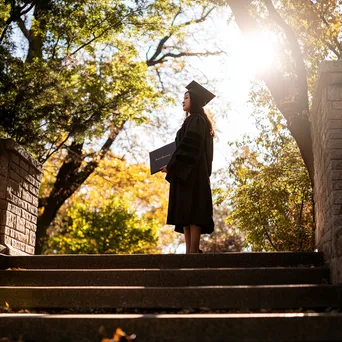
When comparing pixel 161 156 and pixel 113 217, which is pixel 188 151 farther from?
pixel 113 217

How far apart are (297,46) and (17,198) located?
4.50m

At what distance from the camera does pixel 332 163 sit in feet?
17.4

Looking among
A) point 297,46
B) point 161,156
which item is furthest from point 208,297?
point 297,46

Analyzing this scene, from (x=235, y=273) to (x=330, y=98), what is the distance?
179cm

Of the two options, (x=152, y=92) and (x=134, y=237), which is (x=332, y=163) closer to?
(x=152, y=92)

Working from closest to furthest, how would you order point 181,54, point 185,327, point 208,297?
point 185,327 → point 208,297 → point 181,54

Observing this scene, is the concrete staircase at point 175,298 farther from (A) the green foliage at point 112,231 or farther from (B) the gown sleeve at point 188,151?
(A) the green foliage at point 112,231

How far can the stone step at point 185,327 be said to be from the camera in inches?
154

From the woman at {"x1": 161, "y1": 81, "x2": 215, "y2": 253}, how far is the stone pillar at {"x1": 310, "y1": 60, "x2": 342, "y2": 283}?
1.44 metres

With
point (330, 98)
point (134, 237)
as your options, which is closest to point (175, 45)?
point (134, 237)

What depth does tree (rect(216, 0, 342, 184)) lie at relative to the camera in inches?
333

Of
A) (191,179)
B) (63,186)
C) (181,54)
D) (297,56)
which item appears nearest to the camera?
(191,179)

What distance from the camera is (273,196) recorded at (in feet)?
32.9

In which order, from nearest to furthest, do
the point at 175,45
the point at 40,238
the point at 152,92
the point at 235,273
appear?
the point at 235,273, the point at 152,92, the point at 40,238, the point at 175,45
